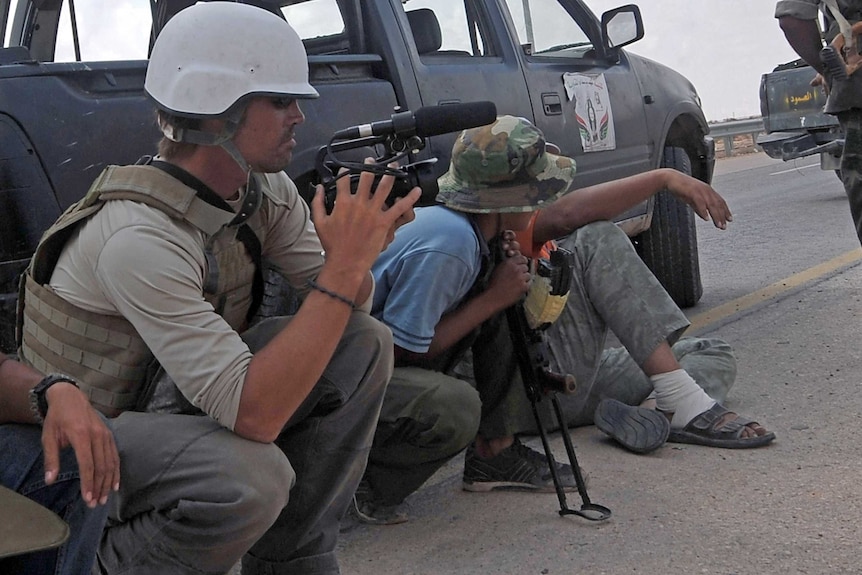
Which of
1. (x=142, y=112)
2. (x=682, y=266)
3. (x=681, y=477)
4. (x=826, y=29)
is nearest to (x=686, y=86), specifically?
(x=682, y=266)

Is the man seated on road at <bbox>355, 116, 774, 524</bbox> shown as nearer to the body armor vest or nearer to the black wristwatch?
the body armor vest

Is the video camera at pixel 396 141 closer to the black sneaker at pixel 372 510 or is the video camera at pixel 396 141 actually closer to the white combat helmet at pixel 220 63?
the white combat helmet at pixel 220 63

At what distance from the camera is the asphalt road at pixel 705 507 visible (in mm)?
2939

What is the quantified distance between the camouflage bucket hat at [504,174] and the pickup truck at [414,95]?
424 millimetres

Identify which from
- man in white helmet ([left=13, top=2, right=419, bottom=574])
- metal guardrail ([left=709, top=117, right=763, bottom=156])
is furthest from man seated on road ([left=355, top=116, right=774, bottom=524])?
metal guardrail ([left=709, top=117, right=763, bottom=156])

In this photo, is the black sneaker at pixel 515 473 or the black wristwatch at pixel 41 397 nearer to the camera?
the black wristwatch at pixel 41 397

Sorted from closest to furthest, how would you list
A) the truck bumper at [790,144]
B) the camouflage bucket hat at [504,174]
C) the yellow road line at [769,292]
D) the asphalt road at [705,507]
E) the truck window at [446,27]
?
the asphalt road at [705,507] → the camouflage bucket hat at [504,174] → the truck window at [446,27] → the yellow road line at [769,292] → the truck bumper at [790,144]

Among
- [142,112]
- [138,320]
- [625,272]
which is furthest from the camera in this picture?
[625,272]

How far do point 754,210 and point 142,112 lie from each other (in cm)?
830

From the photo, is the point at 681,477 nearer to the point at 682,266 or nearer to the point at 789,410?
the point at 789,410

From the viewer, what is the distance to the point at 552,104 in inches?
197

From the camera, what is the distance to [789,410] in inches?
162

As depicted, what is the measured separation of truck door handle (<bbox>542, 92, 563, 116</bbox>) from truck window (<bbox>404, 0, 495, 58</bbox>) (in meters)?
0.30

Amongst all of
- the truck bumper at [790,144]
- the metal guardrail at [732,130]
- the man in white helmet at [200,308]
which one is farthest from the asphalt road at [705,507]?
the metal guardrail at [732,130]
